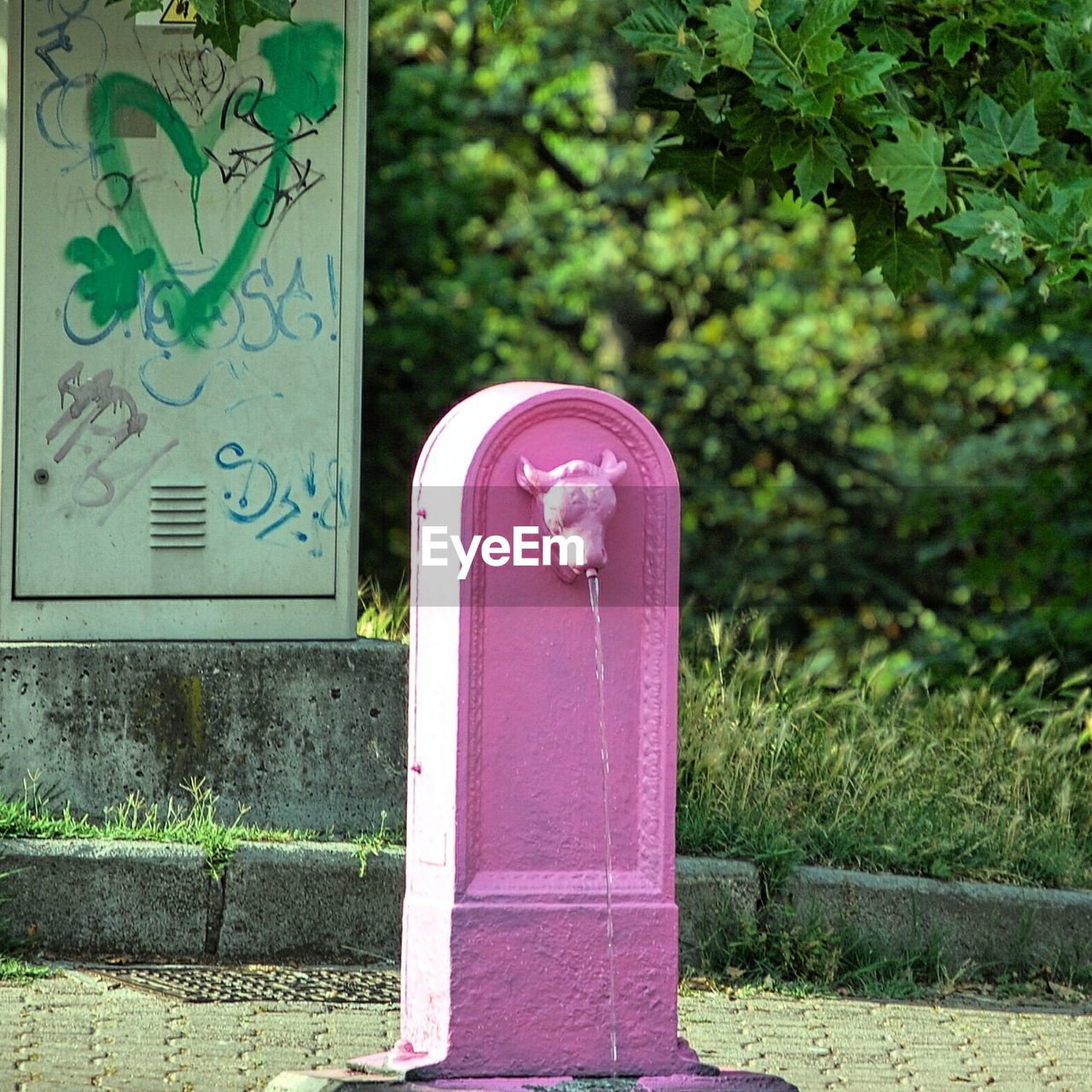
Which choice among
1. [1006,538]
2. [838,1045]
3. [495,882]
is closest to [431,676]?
[495,882]

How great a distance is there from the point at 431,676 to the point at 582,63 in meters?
7.77

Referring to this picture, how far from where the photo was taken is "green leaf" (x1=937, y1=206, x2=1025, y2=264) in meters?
4.54

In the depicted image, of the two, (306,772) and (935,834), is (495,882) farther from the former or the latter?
(935,834)

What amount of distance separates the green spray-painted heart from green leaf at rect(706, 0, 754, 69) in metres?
1.45

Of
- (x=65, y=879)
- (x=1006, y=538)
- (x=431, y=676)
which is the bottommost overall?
(x=65, y=879)

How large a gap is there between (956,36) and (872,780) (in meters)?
2.32

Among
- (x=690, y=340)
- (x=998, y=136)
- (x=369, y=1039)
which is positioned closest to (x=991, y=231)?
(x=998, y=136)

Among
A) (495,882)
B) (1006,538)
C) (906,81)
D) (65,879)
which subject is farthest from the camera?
(1006,538)

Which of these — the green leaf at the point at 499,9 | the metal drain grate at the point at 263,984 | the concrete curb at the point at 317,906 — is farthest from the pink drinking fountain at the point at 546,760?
the concrete curb at the point at 317,906

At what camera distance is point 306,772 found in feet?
18.0

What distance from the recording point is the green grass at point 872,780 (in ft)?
18.1

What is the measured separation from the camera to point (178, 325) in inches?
218

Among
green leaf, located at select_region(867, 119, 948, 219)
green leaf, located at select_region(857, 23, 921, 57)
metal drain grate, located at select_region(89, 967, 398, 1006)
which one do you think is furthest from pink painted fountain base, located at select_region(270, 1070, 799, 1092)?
green leaf, located at select_region(857, 23, 921, 57)

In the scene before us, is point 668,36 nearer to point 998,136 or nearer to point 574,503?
point 998,136
